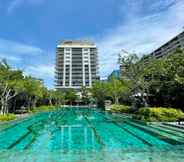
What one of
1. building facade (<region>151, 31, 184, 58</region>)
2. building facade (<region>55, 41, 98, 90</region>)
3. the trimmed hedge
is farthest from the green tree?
building facade (<region>55, 41, 98, 90</region>)

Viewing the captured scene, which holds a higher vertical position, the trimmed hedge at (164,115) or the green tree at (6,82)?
the green tree at (6,82)

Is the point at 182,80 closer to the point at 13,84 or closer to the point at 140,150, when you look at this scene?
the point at 140,150

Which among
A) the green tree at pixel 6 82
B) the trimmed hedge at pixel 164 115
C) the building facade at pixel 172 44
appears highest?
the building facade at pixel 172 44

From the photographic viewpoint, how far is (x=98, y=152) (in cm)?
981

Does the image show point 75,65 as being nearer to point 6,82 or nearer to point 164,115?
point 6,82

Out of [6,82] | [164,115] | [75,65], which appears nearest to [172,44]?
[75,65]

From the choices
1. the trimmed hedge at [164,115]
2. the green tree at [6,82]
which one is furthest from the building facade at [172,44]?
the green tree at [6,82]

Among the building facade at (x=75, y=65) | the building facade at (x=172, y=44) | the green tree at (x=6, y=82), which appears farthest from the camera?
the building facade at (x=75, y=65)

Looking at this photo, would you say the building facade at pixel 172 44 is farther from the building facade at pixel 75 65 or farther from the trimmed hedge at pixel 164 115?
the trimmed hedge at pixel 164 115

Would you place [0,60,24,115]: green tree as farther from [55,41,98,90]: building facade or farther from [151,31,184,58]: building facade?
[55,41,98,90]: building facade

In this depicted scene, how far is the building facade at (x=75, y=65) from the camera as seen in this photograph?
4779 inches

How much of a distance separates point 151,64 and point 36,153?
65.6 feet

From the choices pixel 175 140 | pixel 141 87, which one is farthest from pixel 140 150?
pixel 141 87

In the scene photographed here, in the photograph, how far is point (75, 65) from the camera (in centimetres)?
12494
